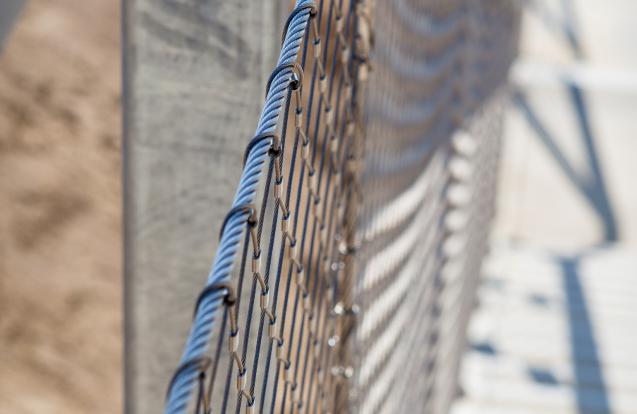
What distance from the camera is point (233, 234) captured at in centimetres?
45

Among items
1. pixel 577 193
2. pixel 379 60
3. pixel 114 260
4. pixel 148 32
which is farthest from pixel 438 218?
pixel 577 193

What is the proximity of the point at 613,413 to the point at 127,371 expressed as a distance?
236 cm

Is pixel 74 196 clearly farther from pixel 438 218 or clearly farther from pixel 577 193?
pixel 577 193

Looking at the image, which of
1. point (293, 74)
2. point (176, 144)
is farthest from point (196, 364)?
point (176, 144)

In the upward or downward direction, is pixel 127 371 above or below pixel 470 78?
below

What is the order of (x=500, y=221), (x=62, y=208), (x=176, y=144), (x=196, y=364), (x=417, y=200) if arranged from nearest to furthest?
1. (x=196, y=364)
2. (x=176, y=144)
3. (x=62, y=208)
4. (x=417, y=200)
5. (x=500, y=221)

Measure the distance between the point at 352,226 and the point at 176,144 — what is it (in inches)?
7.9

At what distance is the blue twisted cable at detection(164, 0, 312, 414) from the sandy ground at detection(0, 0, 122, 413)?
521 mm

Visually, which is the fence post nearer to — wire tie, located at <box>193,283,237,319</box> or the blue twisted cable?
the blue twisted cable

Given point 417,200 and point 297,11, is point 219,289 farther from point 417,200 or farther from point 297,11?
point 417,200

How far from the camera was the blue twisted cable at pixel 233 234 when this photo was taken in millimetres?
391

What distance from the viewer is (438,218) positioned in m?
2.13

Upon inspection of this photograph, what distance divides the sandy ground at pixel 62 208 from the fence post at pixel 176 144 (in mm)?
171

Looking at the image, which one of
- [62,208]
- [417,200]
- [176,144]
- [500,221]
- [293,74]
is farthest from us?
[500,221]
